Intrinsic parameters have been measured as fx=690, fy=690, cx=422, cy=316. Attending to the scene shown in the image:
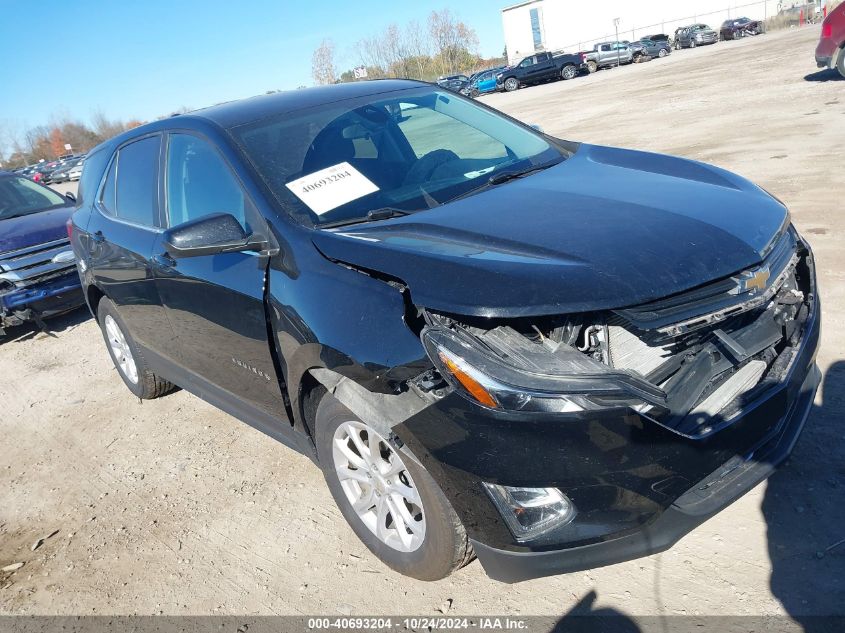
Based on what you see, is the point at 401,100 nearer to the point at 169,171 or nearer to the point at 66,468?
the point at 169,171

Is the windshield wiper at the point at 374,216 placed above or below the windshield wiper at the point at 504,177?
above

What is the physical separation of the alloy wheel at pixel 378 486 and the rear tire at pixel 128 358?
7.38 ft

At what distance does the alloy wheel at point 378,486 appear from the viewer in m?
2.52

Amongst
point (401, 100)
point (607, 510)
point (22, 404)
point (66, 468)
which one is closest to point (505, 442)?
point (607, 510)

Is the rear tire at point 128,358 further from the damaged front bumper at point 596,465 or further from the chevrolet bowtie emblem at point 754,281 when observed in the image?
the chevrolet bowtie emblem at point 754,281

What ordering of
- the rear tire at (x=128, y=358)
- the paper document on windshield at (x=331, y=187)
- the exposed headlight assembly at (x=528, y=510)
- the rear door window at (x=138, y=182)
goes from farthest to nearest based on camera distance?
the rear tire at (x=128, y=358)
the rear door window at (x=138, y=182)
the paper document on windshield at (x=331, y=187)
the exposed headlight assembly at (x=528, y=510)

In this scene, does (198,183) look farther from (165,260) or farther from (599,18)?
(599,18)

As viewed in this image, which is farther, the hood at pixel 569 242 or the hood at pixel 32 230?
the hood at pixel 32 230

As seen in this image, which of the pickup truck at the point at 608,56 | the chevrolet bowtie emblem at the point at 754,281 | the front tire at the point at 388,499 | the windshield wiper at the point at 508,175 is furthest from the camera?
the pickup truck at the point at 608,56

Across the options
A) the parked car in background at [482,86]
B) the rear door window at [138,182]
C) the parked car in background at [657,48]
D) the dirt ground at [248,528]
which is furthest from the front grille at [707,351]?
the parked car in background at [657,48]

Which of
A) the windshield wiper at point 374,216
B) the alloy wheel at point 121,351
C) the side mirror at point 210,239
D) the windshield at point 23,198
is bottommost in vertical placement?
the alloy wheel at point 121,351

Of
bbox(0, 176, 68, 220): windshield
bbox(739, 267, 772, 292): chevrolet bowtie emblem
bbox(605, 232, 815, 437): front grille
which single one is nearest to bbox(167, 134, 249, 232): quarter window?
bbox(605, 232, 815, 437): front grille

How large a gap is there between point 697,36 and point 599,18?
2652cm

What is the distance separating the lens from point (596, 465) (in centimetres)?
197
